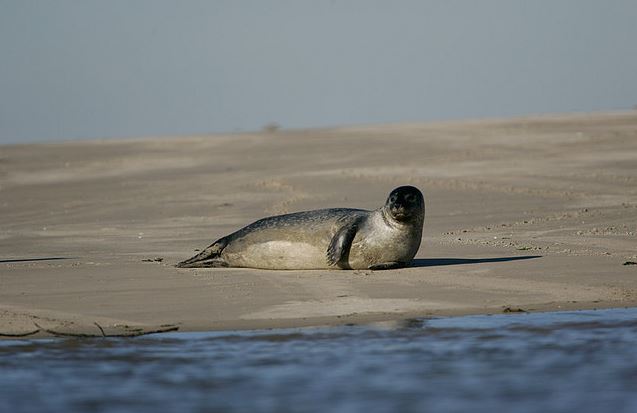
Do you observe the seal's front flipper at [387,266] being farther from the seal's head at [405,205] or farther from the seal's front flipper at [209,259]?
the seal's front flipper at [209,259]

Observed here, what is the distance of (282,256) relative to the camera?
32.6 ft

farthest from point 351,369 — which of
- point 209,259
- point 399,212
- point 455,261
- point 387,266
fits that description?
point 209,259

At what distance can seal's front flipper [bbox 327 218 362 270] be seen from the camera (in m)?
9.64

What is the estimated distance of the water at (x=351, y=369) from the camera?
5605 mm

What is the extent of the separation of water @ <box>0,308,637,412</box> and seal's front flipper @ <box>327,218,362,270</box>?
2.17 m

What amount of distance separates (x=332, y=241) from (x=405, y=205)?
598 mm

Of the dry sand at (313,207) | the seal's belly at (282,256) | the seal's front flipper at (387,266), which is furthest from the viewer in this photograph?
the seal's belly at (282,256)

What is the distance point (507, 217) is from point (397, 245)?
147 inches

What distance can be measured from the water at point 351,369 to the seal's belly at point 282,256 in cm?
240

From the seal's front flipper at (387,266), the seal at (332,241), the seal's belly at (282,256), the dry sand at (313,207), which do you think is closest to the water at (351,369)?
the dry sand at (313,207)

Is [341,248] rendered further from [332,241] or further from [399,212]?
[399,212]

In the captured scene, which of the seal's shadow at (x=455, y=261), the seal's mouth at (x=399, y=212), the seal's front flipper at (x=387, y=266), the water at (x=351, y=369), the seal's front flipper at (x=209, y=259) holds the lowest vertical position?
the water at (x=351, y=369)

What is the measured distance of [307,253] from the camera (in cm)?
987

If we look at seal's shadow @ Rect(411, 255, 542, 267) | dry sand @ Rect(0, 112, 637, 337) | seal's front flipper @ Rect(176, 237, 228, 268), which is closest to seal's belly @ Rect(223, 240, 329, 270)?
seal's front flipper @ Rect(176, 237, 228, 268)
